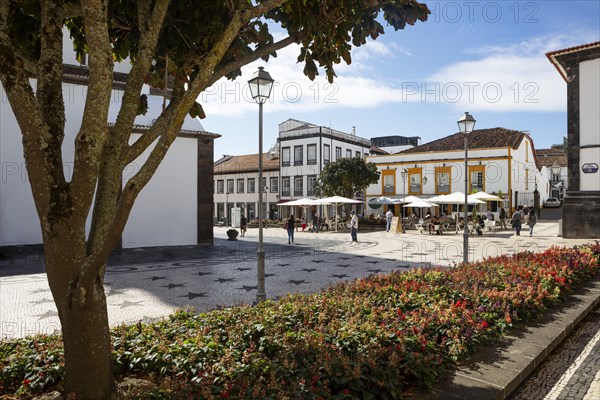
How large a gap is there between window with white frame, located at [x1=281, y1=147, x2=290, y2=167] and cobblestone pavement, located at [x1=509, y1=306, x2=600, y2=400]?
4498 cm

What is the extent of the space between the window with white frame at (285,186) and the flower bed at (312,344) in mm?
43620

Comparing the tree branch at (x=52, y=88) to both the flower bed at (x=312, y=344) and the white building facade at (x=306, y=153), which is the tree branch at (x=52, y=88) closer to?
the flower bed at (x=312, y=344)

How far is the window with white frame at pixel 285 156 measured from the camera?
165 ft

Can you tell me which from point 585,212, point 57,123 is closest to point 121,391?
point 57,123

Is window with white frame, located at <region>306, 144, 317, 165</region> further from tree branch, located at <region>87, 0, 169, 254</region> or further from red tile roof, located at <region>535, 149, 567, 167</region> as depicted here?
tree branch, located at <region>87, 0, 169, 254</region>

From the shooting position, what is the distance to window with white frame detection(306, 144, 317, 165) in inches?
1881

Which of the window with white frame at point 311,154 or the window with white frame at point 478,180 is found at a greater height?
the window with white frame at point 311,154

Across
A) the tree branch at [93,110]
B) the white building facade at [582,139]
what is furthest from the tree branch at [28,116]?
the white building facade at [582,139]

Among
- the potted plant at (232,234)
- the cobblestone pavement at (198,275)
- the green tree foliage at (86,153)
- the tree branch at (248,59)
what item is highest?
the tree branch at (248,59)

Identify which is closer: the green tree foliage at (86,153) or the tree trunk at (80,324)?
the green tree foliage at (86,153)

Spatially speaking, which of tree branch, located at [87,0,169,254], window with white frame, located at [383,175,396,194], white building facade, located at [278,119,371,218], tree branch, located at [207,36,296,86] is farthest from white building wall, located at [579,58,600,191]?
white building facade, located at [278,119,371,218]

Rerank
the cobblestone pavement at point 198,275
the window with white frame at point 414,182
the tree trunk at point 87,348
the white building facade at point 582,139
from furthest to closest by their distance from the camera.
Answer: the window with white frame at point 414,182 < the white building facade at point 582,139 < the cobblestone pavement at point 198,275 < the tree trunk at point 87,348

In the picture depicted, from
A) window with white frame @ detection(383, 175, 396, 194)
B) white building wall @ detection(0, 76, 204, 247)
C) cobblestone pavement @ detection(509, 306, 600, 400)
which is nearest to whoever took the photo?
cobblestone pavement @ detection(509, 306, 600, 400)

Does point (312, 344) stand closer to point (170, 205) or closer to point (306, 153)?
point (170, 205)
